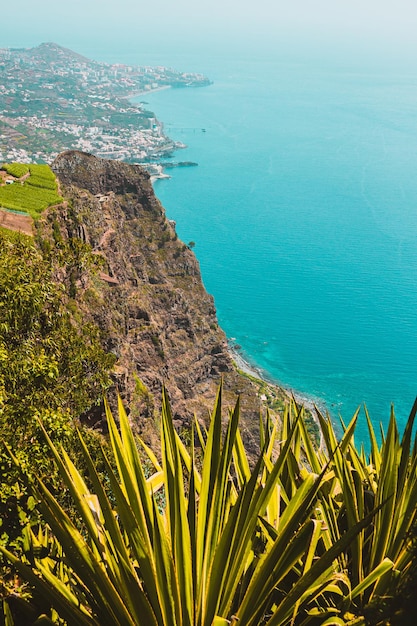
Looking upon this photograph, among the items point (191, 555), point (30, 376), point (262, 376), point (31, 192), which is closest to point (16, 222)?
point (31, 192)

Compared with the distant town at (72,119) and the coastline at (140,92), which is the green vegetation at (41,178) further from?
the coastline at (140,92)

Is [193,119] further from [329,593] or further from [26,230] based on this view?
[329,593]

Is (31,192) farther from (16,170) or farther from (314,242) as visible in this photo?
(314,242)

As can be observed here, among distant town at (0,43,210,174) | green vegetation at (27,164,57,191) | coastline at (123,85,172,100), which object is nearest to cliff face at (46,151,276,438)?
green vegetation at (27,164,57,191)

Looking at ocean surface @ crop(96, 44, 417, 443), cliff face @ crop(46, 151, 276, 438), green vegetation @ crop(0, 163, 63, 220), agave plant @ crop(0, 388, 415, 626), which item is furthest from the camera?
ocean surface @ crop(96, 44, 417, 443)

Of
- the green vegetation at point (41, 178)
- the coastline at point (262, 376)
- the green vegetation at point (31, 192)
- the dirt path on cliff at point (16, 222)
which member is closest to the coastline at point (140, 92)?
the coastline at point (262, 376)

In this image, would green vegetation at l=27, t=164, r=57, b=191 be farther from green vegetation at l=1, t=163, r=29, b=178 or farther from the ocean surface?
the ocean surface

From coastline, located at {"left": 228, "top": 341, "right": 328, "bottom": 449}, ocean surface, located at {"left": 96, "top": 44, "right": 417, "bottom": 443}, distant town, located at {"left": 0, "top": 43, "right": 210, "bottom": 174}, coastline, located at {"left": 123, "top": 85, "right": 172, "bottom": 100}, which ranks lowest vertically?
coastline, located at {"left": 228, "top": 341, "right": 328, "bottom": 449}
